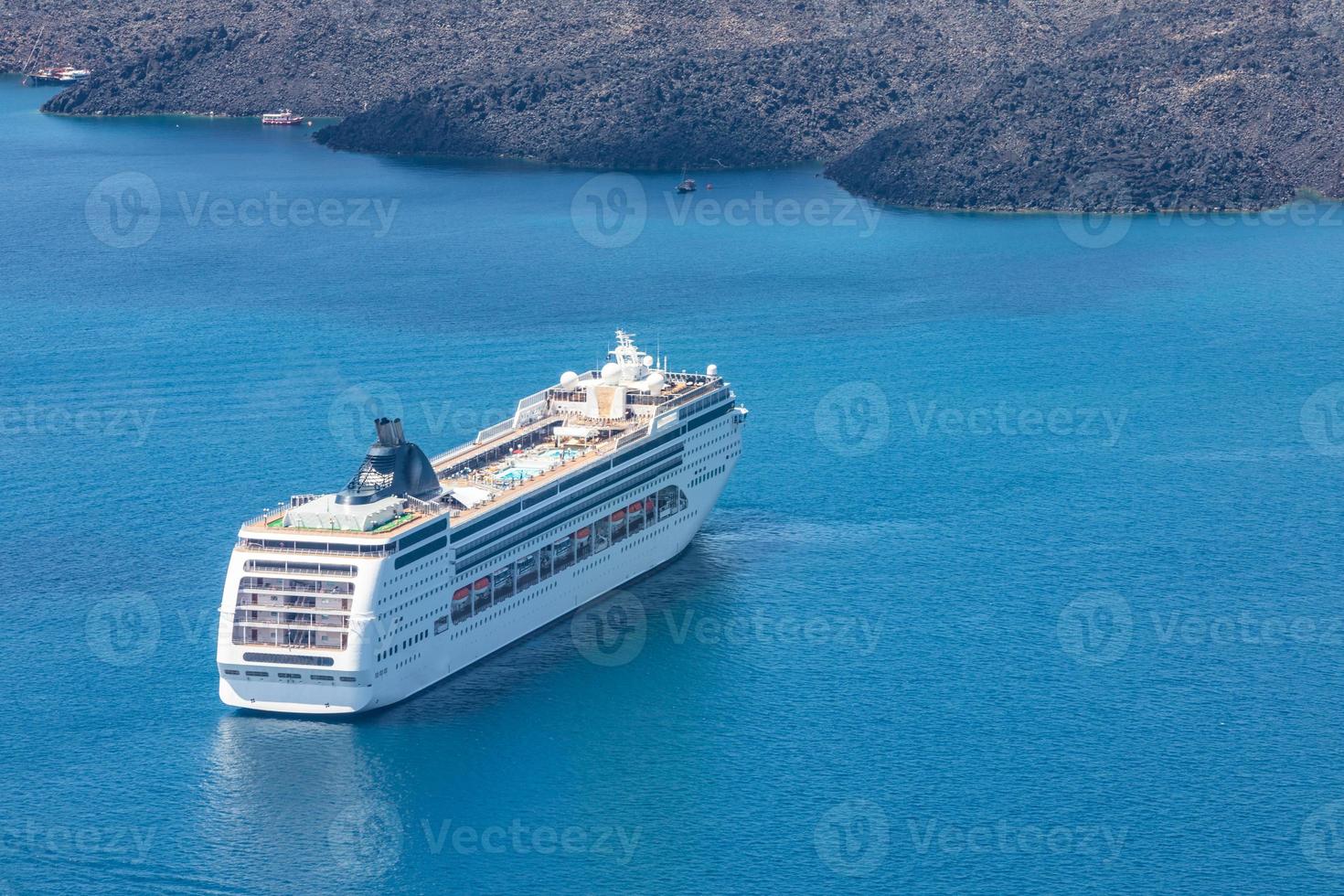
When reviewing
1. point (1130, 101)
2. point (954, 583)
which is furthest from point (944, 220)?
point (954, 583)

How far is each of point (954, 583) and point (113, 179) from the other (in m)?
90.7

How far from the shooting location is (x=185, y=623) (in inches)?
2734

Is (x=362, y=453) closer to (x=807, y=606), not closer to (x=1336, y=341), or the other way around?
(x=807, y=606)
